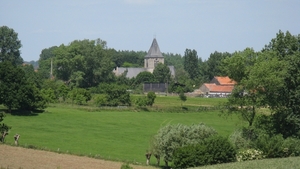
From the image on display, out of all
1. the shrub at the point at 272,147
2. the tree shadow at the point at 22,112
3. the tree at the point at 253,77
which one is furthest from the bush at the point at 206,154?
the tree shadow at the point at 22,112

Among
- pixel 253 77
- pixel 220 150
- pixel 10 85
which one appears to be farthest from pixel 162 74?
pixel 220 150

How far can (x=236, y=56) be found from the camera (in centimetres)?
5056

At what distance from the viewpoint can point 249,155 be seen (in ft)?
137

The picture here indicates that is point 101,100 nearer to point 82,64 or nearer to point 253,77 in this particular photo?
point 82,64

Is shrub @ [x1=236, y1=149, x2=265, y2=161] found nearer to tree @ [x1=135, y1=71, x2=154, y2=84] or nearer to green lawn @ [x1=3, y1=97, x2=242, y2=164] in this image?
green lawn @ [x1=3, y1=97, x2=242, y2=164]

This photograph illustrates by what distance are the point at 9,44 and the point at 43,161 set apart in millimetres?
117239

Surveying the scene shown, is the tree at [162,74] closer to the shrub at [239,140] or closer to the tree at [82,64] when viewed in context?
the tree at [82,64]

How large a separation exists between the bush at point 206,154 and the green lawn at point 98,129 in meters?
8.28

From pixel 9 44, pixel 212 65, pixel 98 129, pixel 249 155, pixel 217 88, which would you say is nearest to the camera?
pixel 249 155

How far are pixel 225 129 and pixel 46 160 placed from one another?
1412 inches

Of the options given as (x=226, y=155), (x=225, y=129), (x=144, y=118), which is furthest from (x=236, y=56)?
(x=144, y=118)

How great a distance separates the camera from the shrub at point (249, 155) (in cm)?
4154

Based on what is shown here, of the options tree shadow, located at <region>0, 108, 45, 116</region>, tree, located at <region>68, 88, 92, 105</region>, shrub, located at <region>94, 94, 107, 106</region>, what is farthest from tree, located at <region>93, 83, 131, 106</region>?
tree shadow, located at <region>0, 108, 45, 116</region>

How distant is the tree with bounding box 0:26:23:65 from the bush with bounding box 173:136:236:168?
116m
